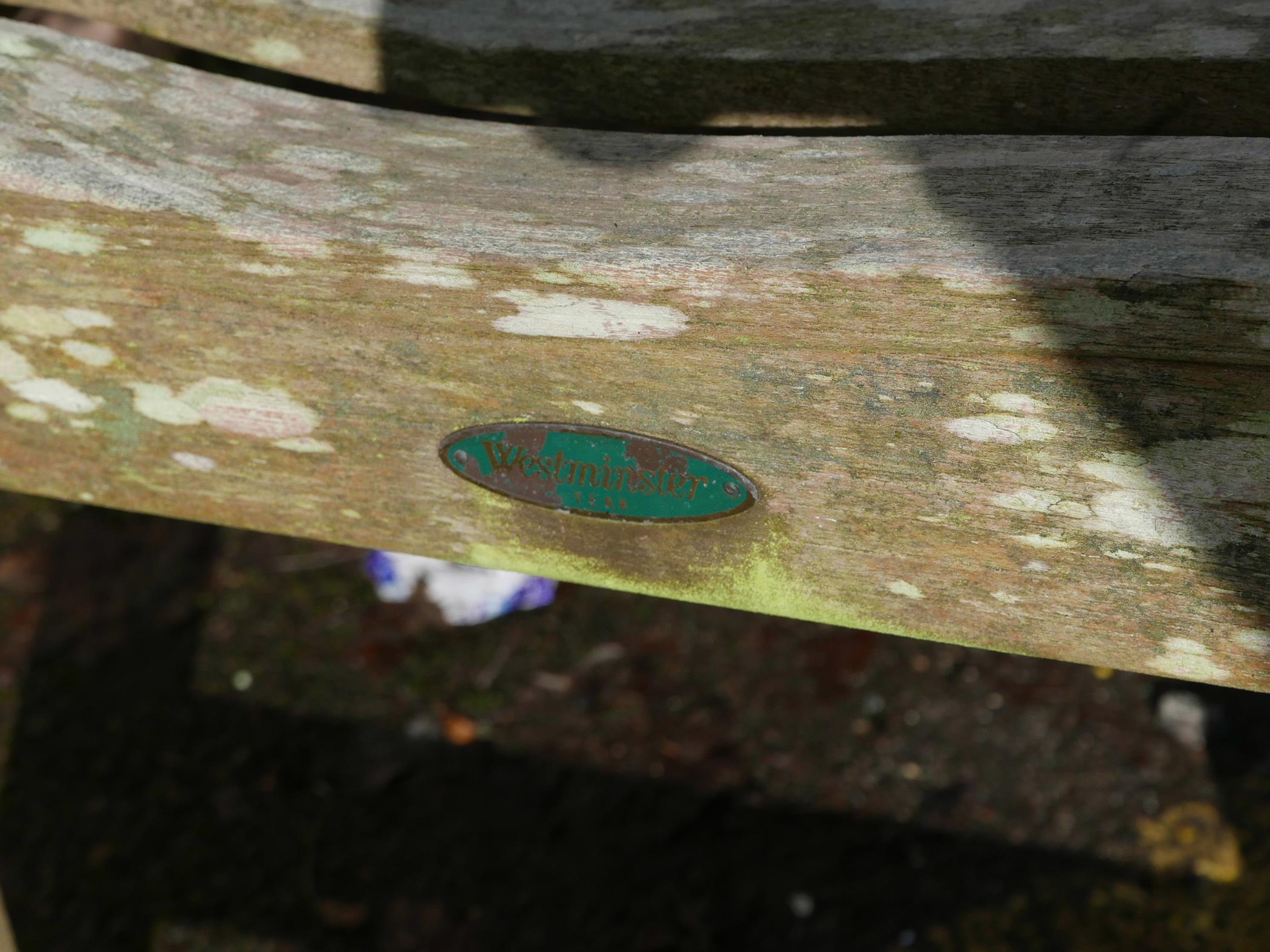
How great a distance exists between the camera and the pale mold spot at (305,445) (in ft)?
3.88

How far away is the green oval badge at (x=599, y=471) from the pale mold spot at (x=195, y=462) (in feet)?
0.98

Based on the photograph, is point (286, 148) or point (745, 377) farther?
point (286, 148)

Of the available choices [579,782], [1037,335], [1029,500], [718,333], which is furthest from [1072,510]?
[579,782]

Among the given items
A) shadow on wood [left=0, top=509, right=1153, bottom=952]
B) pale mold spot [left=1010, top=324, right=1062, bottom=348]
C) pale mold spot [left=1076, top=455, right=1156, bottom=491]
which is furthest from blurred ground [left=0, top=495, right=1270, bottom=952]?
pale mold spot [left=1010, top=324, right=1062, bottom=348]

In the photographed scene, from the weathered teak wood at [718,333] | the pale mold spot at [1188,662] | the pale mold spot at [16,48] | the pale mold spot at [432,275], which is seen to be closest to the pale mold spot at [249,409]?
the weathered teak wood at [718,333]

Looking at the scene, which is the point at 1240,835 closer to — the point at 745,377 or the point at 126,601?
the point at 745,377

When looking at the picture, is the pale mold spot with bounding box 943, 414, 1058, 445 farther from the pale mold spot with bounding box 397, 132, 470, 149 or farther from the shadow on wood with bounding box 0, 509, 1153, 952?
the shadow on wood with bounding box 0, 509, 1153, 952

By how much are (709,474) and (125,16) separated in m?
0.83

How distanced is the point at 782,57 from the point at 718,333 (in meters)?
0.34

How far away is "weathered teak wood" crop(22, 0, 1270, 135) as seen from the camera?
1.02m

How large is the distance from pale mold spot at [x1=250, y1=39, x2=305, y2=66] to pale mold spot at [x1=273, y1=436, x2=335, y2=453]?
41cm

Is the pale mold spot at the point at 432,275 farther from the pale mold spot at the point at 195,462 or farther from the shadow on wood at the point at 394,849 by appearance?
the shadow on wood at the point at 394,849

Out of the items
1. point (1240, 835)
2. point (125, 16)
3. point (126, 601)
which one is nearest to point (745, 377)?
point (125, 16)

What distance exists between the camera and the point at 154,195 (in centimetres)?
101
